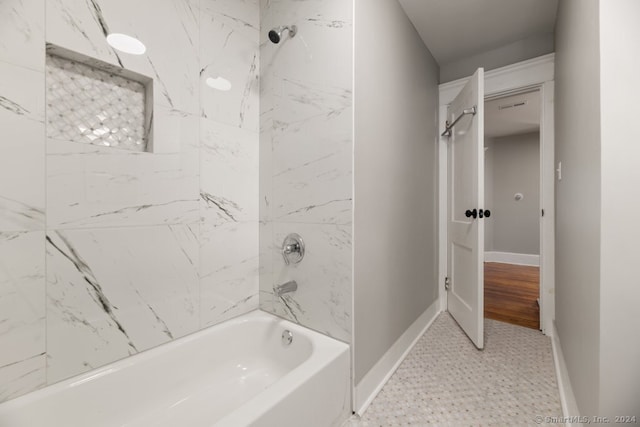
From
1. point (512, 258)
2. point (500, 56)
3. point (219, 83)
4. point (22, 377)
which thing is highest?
point (500, 56)

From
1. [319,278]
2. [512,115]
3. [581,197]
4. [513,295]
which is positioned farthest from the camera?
[512,115]

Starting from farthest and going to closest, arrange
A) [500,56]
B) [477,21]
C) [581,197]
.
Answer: [500,56] → [477,21] → [581,197]

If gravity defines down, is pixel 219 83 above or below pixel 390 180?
above

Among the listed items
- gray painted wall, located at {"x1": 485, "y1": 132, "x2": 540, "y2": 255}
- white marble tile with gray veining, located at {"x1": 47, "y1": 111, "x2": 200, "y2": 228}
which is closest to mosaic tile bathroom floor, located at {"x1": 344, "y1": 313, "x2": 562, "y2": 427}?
white marble tile with gray veining, located at {"x1": 47, "y1": 111, "x2": 200, "y2": 228}

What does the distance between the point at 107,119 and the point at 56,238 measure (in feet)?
1.82

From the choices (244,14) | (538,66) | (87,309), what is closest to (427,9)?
(538,66)

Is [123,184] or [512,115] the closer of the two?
[123,184]

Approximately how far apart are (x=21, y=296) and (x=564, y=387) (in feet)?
8.15

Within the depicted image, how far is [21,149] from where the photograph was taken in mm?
938

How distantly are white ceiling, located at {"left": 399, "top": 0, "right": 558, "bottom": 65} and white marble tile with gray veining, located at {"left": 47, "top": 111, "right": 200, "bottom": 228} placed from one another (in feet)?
6.01

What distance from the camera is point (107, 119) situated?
1198mm

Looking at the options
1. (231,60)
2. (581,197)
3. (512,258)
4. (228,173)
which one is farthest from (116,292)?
(512,258)

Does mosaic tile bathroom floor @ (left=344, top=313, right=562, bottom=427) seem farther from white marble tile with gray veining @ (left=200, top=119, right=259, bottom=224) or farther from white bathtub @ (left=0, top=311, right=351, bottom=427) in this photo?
white marble tile with gray veining @ (left=200, top=119, right=259, bottom=224)

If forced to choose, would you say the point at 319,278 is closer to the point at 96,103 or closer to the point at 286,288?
the point at 286,288
